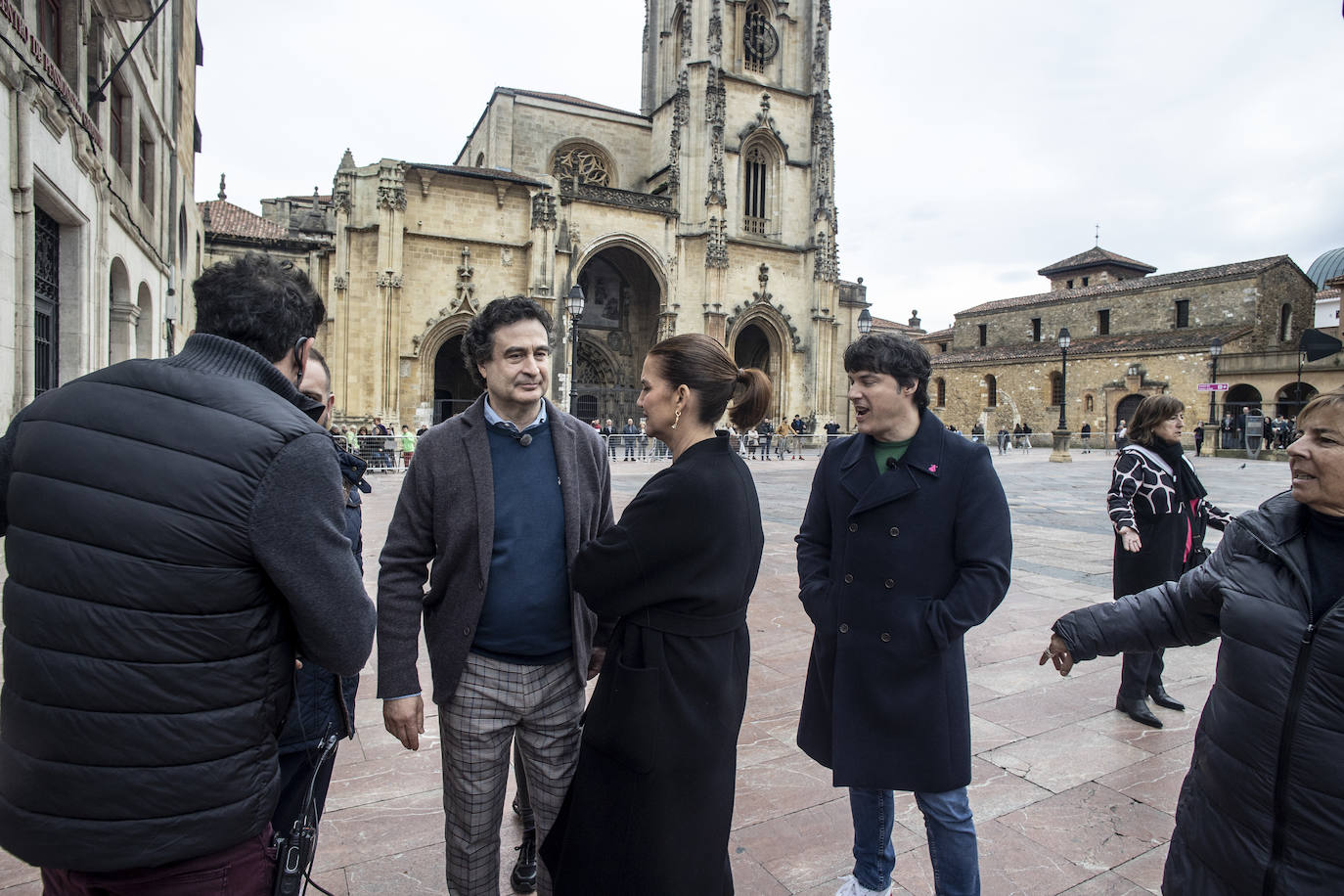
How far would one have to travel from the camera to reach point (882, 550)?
8.15 ft

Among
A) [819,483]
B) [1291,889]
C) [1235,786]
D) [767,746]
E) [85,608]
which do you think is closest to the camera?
[85,608]

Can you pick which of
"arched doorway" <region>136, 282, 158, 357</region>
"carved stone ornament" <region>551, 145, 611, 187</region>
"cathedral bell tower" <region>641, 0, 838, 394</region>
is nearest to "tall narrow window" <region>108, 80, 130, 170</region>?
"arched doorway" <region>136, 282, 158, 357</region>

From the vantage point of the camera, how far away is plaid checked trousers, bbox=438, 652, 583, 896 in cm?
217

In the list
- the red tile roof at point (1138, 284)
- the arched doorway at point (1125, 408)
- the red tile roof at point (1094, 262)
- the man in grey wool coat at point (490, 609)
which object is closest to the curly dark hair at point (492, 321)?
the man in grey wool coat at point (490, 609)

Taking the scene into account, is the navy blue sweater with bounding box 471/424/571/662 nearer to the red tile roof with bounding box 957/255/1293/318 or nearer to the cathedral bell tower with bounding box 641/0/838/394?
the cathedral bell tower with bounding box 641/0/838/394

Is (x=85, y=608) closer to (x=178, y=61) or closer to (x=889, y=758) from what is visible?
(x=889, y=758)

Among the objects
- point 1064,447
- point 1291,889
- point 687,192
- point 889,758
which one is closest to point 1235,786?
point 1291,889

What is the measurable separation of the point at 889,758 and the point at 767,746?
1407 mm

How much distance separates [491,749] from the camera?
2186 mm

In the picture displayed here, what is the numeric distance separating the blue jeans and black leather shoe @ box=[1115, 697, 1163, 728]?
2199 millimetres

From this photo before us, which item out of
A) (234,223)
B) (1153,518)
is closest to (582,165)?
(234,223)

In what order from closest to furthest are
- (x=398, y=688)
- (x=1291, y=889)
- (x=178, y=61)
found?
(x=1291, y=889), (x=398, y=688), (x=178, y=61)

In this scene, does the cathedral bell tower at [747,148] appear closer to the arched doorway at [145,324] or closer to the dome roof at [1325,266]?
the arched doorway at [145,324]

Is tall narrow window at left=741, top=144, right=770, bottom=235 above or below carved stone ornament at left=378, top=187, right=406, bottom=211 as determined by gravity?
above
